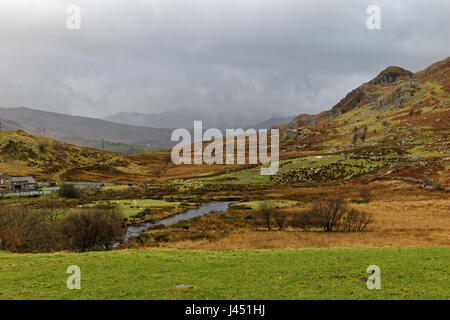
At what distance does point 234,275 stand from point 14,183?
125m

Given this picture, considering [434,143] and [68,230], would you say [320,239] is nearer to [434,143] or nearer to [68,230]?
[68,230]

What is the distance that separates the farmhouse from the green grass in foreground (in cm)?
10349

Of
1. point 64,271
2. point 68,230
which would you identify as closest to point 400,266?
point 64,271

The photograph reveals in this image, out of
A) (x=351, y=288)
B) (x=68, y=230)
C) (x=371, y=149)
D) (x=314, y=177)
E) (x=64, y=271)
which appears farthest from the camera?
(x=371, y=149)

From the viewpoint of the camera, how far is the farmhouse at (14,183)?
113 m

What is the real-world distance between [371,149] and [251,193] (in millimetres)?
83292

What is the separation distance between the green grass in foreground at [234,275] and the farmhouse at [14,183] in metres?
103

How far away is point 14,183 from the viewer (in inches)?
4574

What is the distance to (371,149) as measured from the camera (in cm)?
15825

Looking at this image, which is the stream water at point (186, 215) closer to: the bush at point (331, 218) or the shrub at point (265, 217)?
the shrub at point (265, 217)

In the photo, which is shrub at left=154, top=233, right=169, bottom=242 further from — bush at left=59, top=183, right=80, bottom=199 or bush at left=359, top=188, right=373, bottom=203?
bush at left=59, top=183, right=80, bottom=199

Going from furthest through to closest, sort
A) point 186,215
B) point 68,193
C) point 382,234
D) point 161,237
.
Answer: point 68,193, point 186,215, point 161,237, point 382,234

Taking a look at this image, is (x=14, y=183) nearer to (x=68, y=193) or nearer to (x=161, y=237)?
(x=68, y=193)

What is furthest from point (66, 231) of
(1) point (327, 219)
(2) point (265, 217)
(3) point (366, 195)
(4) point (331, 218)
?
(3) point (366, 195)
